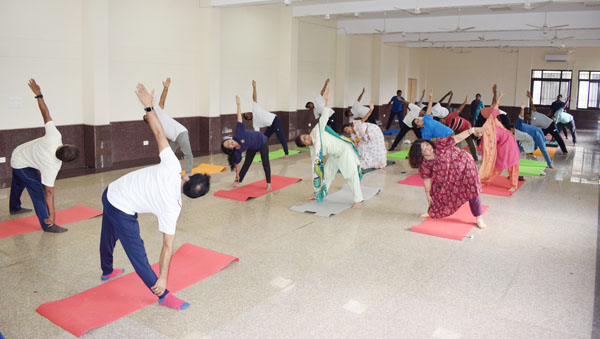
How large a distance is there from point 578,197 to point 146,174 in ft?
20.9

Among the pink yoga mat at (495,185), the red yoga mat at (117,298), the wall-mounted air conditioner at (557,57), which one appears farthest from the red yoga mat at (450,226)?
the wall-mounted air conditioner at (557,57)

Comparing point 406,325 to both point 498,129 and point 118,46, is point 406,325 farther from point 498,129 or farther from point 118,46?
point 118,46

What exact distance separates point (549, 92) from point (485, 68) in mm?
2568

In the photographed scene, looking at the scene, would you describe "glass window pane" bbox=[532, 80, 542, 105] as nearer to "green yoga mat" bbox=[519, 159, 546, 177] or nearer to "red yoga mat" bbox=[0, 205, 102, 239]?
"green yoga mat" bbox=[519, 159, 546, 177]

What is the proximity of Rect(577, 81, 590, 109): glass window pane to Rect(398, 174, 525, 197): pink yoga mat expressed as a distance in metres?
12.7

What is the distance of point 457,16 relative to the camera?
1223 cm

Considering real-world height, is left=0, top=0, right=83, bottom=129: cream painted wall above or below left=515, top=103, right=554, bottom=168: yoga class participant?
above

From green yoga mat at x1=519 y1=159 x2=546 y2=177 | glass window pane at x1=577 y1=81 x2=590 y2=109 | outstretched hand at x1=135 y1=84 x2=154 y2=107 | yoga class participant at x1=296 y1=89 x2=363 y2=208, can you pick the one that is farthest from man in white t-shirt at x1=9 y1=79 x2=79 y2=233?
glass window pane at x1=577 y1=81 x2=590 y2=109

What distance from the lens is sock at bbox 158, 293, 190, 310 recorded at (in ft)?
11.4

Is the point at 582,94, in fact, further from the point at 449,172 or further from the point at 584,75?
the point at 449,172

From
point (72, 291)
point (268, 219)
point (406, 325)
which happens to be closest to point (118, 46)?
point (268, 219)

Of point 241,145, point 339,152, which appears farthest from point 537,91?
point 241,145

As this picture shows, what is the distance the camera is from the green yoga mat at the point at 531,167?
28.8ft

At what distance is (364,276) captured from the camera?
4137 mm
